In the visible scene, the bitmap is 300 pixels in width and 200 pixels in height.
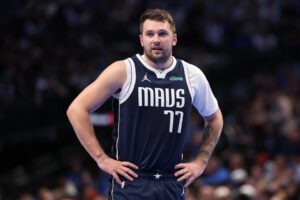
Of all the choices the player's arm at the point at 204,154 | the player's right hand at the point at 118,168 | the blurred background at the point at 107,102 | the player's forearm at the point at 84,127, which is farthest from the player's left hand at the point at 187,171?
the blurred background at the point at 107,102

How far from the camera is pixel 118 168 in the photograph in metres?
5.10

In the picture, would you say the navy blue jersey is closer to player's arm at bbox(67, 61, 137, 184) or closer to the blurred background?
player's arm at bbox(67, 61, 137, 184)

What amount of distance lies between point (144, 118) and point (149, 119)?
0.12 feet

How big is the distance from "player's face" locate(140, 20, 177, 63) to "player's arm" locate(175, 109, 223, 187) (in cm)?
72

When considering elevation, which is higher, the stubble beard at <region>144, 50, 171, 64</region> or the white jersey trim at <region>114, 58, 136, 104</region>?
the stubble beard at <region>144, 50, 171, 64</region>

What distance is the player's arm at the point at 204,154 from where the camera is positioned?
5262 mm

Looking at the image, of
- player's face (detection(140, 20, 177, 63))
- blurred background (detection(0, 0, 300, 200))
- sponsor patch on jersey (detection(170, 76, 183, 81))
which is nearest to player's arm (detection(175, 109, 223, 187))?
sponsor patch on jersey (detection(170, 76, 183, 81))

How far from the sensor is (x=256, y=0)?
60.4ft

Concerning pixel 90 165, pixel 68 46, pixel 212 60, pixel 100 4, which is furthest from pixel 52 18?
pixel 212 60

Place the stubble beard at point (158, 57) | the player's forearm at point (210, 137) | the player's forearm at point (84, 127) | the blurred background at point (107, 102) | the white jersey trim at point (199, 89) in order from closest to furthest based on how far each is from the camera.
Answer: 1. the player's forearm at point (84, 127)
2. the stubble beard at point (158, 57)
3. the white jersey trim at point (199, 89)
4. the player's forearm at point (210, 137)
5. the blurred background at point (107, 102)

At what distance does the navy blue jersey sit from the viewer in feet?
16.8

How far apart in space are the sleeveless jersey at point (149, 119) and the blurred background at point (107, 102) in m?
3.97

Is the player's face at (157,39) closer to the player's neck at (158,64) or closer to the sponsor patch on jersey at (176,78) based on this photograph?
the player's neck at (158,64)

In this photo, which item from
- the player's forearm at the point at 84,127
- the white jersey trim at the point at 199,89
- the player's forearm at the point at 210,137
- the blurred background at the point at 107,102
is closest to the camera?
the player's forearm at the point at 84,127
